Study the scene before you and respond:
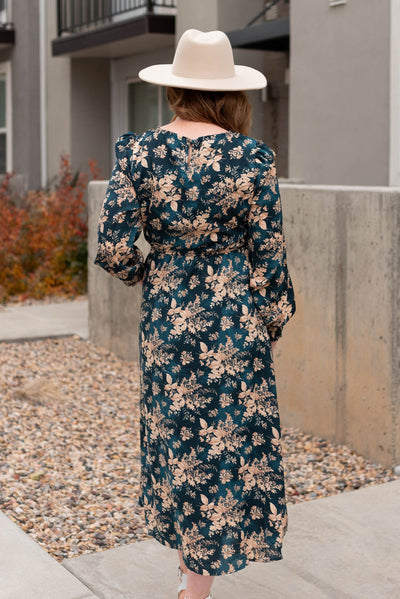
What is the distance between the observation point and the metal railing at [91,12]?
13091 millimetres

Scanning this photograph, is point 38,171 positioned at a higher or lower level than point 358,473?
higher

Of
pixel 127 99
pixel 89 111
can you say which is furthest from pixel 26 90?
pixel 127 99

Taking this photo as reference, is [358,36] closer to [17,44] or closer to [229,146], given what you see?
[229,146]

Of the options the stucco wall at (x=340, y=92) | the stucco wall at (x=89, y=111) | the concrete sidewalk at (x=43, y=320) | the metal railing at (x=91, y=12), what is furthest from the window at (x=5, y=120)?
the stucco wall at (x=340, y=92)

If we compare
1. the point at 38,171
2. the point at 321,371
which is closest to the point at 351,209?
the point at 321,371

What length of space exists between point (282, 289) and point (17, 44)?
13231 mm

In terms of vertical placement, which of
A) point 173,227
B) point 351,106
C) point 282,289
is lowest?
point 282,289

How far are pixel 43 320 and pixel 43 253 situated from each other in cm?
198

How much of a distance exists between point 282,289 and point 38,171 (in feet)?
41.0

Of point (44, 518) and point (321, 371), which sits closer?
point (44, 518)

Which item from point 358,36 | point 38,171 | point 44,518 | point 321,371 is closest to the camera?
point 44,518

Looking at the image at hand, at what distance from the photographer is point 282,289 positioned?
290 cm

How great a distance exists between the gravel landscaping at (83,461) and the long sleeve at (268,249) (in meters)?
1.43

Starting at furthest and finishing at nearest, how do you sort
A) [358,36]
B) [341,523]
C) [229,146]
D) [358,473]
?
[358,36], [358,473], [341,523], [229,146]
